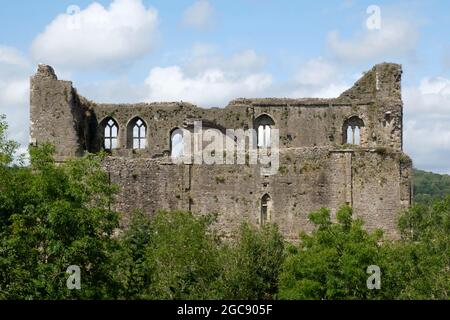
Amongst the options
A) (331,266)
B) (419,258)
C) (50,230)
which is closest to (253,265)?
(331,266)

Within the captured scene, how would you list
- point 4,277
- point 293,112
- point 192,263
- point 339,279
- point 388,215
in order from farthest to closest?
point 293,112
point 388,215
point 192,263
point 339,279
point 4,277

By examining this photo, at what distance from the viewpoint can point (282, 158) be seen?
4472 centimetres

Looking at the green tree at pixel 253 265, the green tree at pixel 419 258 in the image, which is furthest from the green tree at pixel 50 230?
the green tree at pixel 419 258

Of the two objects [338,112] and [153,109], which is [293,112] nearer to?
[338,112]

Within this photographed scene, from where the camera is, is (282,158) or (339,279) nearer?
(339,279)

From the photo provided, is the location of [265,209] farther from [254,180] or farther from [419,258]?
[419,258]

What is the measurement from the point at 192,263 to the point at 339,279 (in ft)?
21.1

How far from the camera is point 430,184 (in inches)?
5699

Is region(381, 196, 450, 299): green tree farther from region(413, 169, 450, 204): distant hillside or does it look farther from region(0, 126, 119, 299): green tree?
region(413, 169, 450, 204): distant hillside

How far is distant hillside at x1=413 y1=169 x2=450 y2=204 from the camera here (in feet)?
440

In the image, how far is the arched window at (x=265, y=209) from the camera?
44.5 meters

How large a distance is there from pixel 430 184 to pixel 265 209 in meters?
104

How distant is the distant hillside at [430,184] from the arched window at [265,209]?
8577 cm

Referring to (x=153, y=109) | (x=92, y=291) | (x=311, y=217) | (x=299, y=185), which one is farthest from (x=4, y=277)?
(x=153, y=109)
